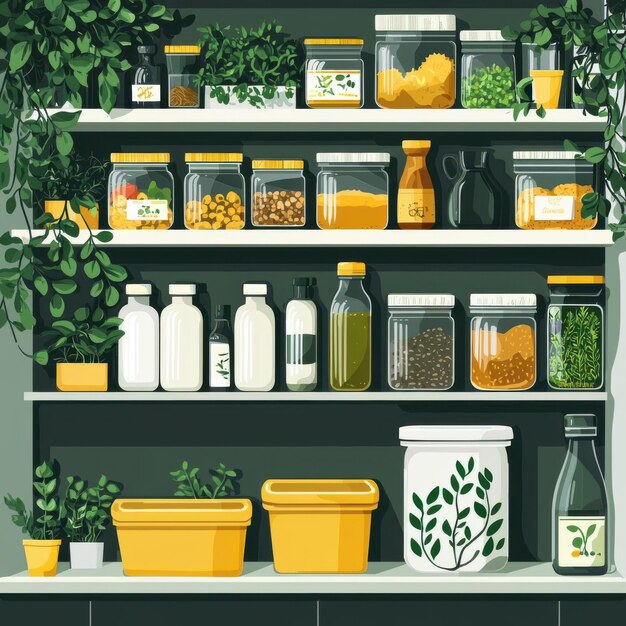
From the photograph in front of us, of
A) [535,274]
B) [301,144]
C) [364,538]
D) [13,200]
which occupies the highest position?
[301,144]

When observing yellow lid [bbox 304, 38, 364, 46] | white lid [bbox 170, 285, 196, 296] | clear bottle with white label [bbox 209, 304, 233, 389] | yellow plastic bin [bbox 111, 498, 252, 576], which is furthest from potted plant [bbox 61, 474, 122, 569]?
yellow lid [bbox 304, 38, 364, 46]

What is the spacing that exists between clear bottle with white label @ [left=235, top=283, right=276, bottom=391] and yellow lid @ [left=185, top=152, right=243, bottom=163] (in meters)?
0.31

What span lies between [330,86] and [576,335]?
842mm

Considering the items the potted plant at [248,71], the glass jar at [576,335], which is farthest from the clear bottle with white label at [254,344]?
the glass jar at [576,335]

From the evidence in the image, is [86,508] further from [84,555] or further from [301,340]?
[301,340]

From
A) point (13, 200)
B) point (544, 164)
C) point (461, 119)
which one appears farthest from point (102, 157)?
point (544, 164)

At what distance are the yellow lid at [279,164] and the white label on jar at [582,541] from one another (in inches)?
41.2

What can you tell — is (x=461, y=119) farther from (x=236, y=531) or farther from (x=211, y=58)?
(x=236, y=531)

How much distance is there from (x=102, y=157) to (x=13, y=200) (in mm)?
272

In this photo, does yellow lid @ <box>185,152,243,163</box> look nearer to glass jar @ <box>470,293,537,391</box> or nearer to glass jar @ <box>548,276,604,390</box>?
glass jar @ <box>470,293,537,391</box>

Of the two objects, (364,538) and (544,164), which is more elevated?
(544,164)

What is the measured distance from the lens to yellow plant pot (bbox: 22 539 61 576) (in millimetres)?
2449

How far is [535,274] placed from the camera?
2646 mm

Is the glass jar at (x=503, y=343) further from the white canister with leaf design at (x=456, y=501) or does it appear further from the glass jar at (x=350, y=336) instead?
the glass jar at (x=350, y=336)
